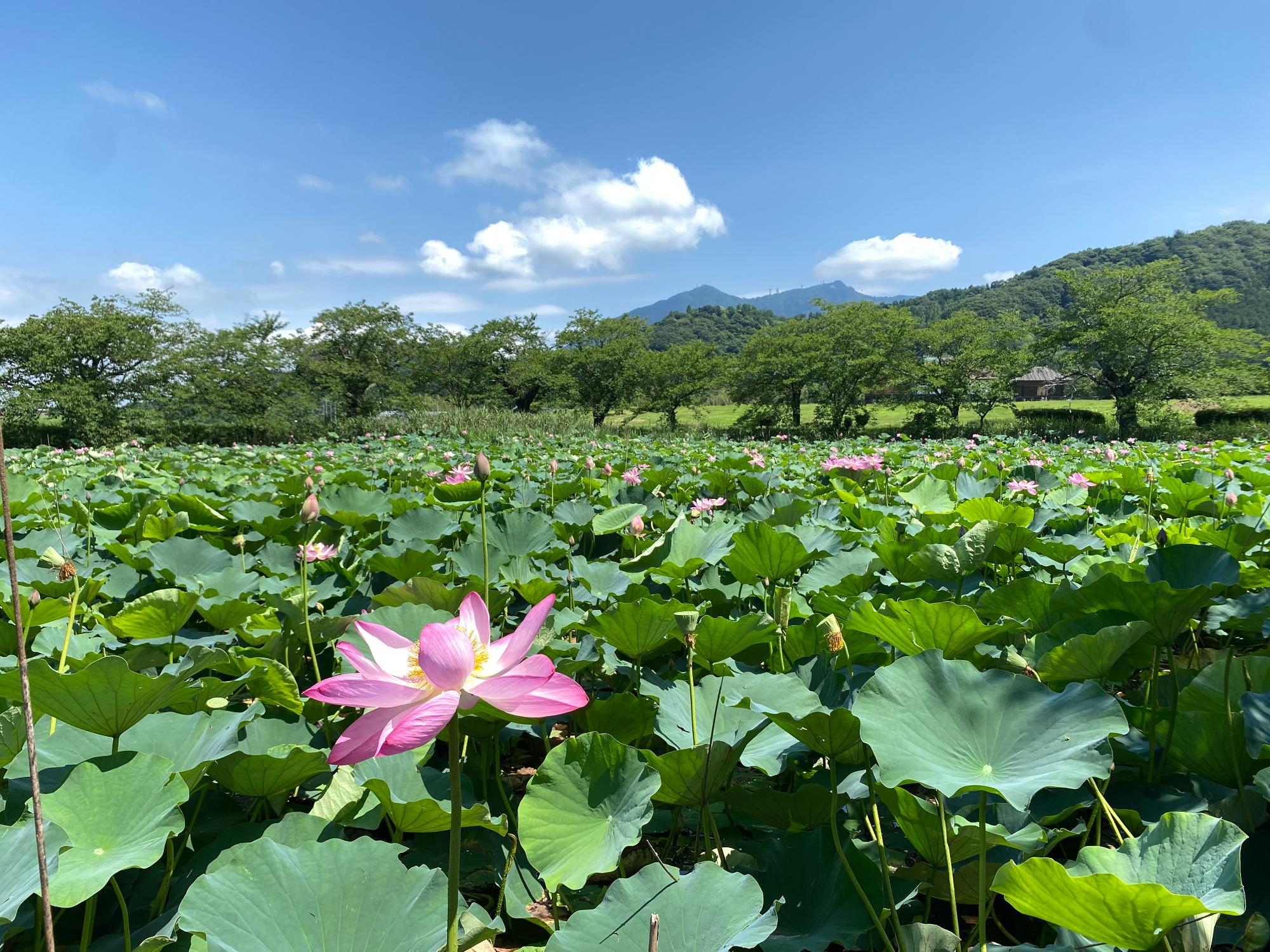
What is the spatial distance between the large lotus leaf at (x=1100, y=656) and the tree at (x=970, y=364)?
21548 mm

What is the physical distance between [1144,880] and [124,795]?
113cm

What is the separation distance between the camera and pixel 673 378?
85.9 feet

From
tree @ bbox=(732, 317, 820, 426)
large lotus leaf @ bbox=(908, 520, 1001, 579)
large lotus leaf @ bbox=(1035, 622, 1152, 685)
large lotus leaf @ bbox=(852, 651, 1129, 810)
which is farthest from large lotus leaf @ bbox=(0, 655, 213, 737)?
tree @ bbox=(732, 317, 820, 426)

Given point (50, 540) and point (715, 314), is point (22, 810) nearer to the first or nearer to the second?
point (50, 540)

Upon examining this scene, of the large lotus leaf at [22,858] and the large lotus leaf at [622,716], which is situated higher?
the large lotus leaf at [22,858]

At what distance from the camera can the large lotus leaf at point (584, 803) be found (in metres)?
Answer: 0.82

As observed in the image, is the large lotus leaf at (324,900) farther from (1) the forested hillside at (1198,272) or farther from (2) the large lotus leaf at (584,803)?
(1) the forested hillside at (1198,272)

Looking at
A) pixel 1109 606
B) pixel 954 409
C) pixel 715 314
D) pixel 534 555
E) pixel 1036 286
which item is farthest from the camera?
pixel 715 314

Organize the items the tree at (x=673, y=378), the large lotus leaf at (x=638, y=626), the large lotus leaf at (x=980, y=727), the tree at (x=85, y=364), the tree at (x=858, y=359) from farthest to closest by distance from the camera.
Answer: the tree at (x=673, y=378), the tree at (x=858, y=359), the tree at (x=85, y=364), the large lotus leaf at (x=638, y=626), the large lotus leaf at (x=980, y=727)

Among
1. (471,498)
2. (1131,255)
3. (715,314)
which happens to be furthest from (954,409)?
(715,314)

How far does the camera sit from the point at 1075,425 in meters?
19.7

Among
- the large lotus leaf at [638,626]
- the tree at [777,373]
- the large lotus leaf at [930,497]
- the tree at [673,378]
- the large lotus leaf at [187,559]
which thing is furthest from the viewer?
the tree at [673,378]

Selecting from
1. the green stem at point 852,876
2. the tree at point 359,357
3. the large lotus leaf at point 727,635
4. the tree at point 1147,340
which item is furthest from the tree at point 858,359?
the green stem at point 852,876

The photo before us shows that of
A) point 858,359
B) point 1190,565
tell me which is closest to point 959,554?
point 1190,565
